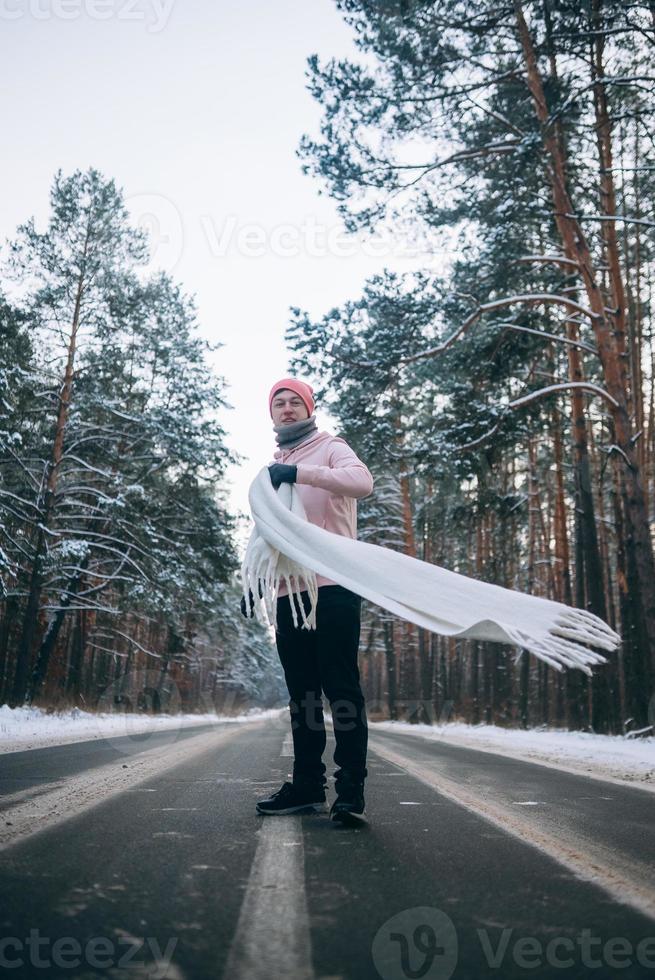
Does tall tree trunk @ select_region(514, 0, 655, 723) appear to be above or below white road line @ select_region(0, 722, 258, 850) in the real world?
above

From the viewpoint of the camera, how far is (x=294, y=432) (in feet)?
13.1

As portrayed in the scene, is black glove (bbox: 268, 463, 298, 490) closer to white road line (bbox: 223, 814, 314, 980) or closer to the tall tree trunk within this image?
white road line (bbox: 223, 814, 314, 980)

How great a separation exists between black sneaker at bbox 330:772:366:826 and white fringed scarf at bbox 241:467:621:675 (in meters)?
0.74

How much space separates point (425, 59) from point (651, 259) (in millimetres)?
8513

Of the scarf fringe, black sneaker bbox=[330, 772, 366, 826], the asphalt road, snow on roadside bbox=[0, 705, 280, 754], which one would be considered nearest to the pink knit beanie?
the scarf fringe

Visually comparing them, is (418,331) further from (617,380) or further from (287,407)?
(287,407)

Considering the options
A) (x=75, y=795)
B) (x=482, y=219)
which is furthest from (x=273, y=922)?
(x=482, y=219)

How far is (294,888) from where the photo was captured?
81.4 inches

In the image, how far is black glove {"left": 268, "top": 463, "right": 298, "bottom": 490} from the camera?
11.9 feet

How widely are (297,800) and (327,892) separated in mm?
1639

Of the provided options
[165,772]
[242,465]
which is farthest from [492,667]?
[165,772]

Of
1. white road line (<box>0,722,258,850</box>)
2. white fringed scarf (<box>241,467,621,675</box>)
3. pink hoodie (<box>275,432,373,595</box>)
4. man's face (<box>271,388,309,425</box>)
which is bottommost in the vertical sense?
white road line (<box>0,722,258,850</box>)

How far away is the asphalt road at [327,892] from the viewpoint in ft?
4.92

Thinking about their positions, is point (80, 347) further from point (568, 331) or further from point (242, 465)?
point (568, 331)
